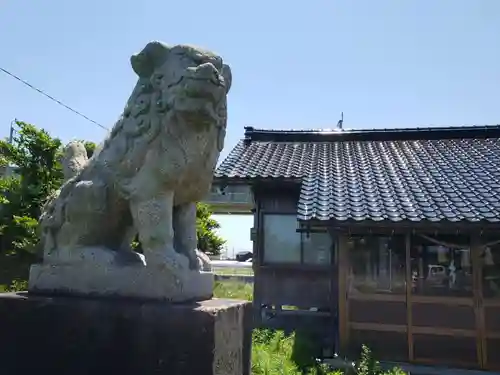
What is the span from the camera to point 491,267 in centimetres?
892

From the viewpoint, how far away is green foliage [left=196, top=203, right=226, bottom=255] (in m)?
11.9

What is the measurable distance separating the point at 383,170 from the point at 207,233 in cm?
460

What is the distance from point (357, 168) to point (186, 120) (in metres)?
8.67

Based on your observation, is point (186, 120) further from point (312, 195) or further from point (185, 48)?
point (312, 195)

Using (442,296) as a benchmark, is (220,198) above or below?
above

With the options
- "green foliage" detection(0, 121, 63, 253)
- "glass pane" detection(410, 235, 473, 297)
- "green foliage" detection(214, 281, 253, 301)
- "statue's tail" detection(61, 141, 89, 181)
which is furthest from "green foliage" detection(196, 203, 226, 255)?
"statue's tail" detection(61, 141, 89, 181)

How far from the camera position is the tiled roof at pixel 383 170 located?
825cm

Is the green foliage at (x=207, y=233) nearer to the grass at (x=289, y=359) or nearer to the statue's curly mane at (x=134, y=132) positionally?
the grass at (x=289, y=359)

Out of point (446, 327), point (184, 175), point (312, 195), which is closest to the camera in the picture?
point (184, 175)

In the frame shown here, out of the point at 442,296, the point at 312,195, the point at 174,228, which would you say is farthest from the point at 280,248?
the point at 174,228

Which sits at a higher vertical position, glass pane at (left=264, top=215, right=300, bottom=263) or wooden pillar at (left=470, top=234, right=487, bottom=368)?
glass pane at (left=264, top=215, right=300, bottom=263)

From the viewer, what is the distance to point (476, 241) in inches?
332

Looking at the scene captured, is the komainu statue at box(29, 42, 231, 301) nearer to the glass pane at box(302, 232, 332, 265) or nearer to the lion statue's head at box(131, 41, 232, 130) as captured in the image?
the lion statue's head at box(131, 41, 232, 130)

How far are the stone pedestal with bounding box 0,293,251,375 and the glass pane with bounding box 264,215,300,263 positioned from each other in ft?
26.0
